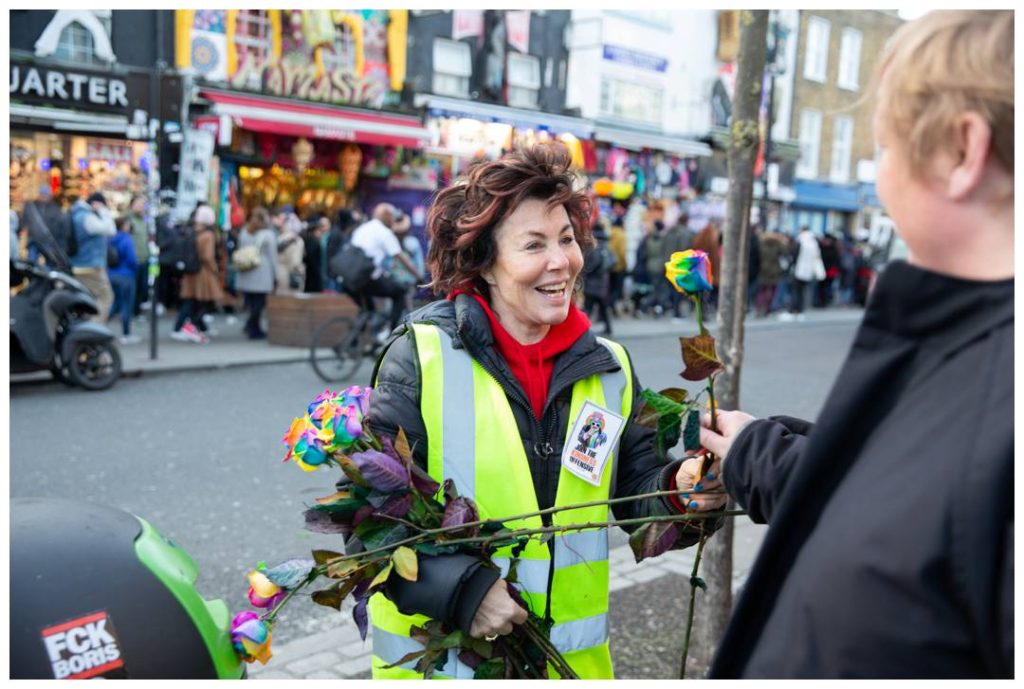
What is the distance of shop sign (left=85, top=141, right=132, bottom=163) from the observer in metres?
15.5

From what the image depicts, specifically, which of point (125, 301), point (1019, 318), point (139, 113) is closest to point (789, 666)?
point (1019, 318)

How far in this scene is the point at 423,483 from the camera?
6.65 ft

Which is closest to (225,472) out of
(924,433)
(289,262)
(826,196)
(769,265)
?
(924,433)

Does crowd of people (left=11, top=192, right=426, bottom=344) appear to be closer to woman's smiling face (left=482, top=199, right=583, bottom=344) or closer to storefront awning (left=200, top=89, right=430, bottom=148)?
storefront awning (left=200, top=89, right=430, bottom=148)

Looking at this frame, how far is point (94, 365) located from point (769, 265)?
44.8 ft

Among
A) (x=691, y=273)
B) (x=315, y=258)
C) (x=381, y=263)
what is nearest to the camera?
(x=691, y=273)

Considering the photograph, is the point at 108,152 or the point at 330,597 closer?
the point at 330,597

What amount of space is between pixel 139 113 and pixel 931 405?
14.7 m

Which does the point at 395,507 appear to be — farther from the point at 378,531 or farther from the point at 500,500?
the point at 500,500

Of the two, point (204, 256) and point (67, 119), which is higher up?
point (67, 119)

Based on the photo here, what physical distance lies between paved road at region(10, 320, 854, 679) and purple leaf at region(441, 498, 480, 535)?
31 cm

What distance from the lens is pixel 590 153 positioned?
2323 centimetres

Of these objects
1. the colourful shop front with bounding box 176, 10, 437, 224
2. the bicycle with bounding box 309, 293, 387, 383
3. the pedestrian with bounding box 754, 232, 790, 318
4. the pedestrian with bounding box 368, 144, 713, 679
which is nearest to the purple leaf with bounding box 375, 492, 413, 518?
the pedestrian with bounding box 368, 144, 713, 679

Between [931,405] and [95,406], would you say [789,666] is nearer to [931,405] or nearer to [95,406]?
[931,405]
